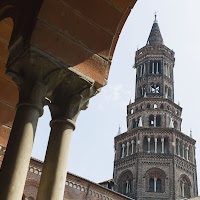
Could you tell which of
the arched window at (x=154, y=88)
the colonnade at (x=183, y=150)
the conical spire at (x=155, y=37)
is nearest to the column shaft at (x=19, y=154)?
the colonnade at (x=183, y=150)

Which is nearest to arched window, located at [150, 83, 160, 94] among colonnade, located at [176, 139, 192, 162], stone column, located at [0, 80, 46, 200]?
colonnade, located at [176, 139, 192, 162]

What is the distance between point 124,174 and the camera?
3662cm

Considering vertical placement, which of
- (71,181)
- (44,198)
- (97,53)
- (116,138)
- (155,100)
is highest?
(155,100)

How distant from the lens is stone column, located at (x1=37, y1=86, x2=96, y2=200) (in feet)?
11.4

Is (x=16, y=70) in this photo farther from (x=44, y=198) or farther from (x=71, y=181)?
(x=71, y=181)

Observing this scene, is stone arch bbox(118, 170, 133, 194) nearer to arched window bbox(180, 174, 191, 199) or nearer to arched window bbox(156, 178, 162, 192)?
arched window bbox(156, 178, 162, 192)

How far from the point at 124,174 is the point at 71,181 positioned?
45.5ft

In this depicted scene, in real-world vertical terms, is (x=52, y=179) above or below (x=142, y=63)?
below

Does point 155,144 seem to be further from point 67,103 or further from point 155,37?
point 67,103

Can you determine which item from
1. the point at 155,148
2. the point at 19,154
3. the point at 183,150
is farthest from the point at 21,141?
the point at 183,150

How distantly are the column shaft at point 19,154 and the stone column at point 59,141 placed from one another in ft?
1.15

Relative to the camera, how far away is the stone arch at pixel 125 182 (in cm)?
3562

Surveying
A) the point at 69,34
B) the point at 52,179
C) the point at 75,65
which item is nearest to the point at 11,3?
the point at 69,34

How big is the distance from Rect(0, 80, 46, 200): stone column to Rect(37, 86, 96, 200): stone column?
0.33m
